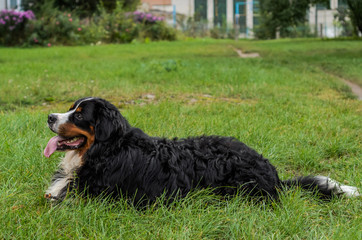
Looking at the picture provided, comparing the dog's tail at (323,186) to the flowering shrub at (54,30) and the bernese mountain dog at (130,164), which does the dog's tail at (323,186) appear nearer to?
the bernese mountain dog at (130,164)

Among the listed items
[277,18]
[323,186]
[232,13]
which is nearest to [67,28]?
[323,186]

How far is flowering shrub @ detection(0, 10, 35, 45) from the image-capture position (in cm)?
2039

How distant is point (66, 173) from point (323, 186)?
2.04m

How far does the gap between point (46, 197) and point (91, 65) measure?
918 centimetres

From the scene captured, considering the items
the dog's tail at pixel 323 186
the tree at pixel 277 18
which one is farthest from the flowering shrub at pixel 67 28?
the dog's tail at pixel 323 186

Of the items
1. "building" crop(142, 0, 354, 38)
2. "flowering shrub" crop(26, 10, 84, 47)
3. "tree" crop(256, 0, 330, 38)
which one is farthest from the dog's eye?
"building" crop(142, 0, 354, 38)

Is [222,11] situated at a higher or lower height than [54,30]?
higher

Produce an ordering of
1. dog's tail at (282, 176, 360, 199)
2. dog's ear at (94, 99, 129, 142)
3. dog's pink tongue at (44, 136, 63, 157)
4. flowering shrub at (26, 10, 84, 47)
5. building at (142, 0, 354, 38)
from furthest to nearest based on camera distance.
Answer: building at (142, 0, 354, 38) < flowering shrub at (26, 10, 84, 47) < dog's tail at (282, 176, 360, 199) < dog's pink tongue at (44, 136, 63, 157) < dog's ear at (94, 99, 129, 142)

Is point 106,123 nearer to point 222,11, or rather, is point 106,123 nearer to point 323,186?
point 323,186

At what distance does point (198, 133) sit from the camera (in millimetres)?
4699

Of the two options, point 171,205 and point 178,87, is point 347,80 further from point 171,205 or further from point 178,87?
point 171,205

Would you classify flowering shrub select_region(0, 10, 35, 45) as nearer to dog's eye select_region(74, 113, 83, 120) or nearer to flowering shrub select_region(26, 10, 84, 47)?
flowering shrub select_region(26, 10, 84, 47)

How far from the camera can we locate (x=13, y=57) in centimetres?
1414

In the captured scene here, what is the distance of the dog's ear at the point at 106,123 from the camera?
9.34ft
